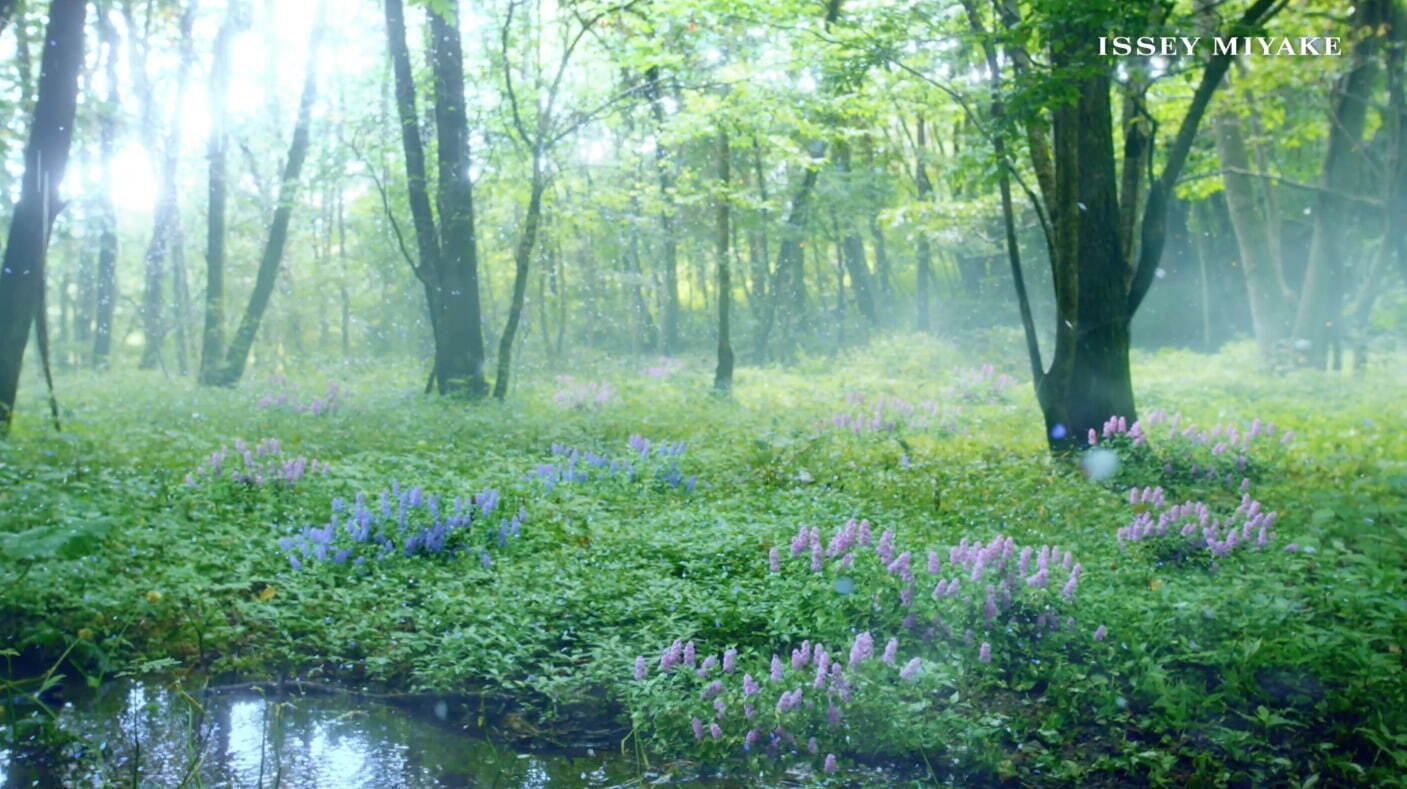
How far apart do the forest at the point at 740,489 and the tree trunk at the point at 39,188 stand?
0.03m

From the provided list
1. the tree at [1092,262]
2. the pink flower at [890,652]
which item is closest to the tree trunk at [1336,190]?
the tree at [1092,262]

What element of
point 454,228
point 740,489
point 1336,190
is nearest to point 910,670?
point 740,489

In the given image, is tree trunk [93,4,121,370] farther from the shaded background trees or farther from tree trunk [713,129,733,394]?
tree trunk [713,129,733,394]

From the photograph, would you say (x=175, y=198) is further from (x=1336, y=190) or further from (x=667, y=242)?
(x=1336, y=190)

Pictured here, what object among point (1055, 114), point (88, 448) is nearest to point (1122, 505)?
point (1055, 114)

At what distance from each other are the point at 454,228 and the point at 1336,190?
50.6 feet

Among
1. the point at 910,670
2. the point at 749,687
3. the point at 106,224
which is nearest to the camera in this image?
the point at 749,687

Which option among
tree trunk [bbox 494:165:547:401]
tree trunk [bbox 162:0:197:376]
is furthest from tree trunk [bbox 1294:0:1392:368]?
tree trunk [bbox 162:0:197:376]

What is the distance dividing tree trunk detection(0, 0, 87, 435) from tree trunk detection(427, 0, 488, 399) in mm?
6364

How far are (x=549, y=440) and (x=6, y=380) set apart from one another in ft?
17.9

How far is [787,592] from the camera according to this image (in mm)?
5789

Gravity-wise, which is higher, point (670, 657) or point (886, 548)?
point (886, 548)

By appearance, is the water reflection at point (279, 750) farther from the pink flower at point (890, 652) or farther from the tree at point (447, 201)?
the tree at point (447, 201)

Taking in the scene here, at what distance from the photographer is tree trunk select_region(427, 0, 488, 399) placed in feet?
52.7
